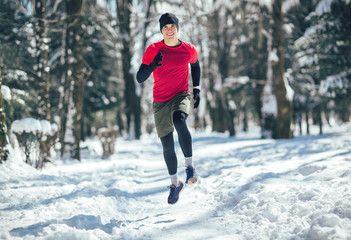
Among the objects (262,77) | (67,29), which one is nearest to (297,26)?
(262,77)

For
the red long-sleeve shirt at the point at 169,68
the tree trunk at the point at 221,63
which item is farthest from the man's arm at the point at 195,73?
the tree trunk at the point at 221,63

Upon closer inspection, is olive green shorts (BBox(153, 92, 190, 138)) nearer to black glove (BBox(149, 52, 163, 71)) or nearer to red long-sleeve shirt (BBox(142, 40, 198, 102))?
red long-sleeve shirt (BBox(142, 40, 198, 102))

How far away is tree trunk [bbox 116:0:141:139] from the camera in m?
16.9

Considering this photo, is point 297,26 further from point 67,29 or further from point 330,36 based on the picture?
point 67,29

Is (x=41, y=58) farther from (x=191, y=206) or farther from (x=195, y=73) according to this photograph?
(x=191, y=206)

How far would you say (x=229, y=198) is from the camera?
3.84 metres

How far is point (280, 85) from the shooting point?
1124cm

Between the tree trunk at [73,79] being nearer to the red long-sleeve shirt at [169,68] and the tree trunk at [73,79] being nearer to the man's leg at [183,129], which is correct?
the red long-sleeve shirt at [169,68]

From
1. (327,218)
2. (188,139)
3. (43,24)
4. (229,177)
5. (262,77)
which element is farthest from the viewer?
(262,77)

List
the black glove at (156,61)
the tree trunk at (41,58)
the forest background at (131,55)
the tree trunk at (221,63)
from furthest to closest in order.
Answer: the tree trunk at (221,63) → the forest background at (131,55) → the tree trunk at (41,58) → the black glove at (156,61)

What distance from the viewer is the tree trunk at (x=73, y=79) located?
8.65 meters

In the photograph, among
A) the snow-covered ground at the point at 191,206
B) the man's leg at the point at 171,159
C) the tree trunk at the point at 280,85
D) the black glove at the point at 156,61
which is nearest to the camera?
the snow-covered ground at the point at 191,206

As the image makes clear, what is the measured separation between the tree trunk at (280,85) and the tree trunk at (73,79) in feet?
24.5

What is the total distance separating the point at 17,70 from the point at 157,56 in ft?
23.7
